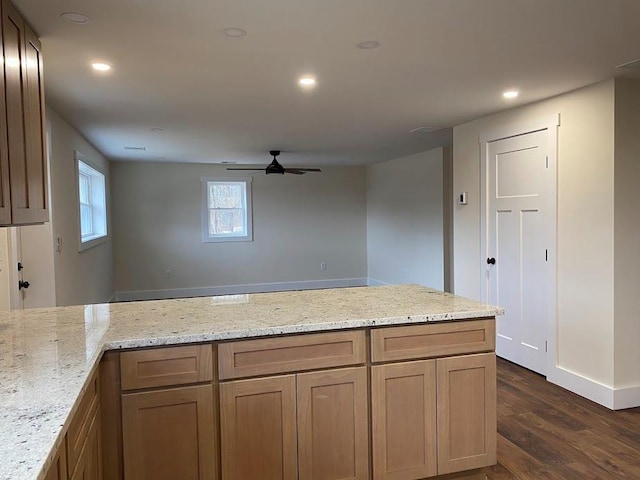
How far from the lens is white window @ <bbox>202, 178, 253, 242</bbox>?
7.98 m

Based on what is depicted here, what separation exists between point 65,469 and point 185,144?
5.00 metres

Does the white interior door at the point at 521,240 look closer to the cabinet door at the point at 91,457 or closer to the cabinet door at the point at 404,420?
the cabinet door at the point at 404,420

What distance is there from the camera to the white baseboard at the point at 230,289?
7.68 meters

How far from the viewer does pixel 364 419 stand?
2059 mm

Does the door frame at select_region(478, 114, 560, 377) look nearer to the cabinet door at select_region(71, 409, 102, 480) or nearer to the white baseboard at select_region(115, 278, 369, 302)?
the cabinet door at select_region(71, 409, 102, 480)

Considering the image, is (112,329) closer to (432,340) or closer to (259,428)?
(259,428)

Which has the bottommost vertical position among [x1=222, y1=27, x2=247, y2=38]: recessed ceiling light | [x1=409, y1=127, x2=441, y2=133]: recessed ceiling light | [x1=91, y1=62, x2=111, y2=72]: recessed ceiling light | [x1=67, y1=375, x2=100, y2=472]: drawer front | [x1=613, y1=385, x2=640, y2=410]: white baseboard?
[x1=613, y1=385, x2=640, y2=410]: white baseboard

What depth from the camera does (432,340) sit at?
213 centimetres

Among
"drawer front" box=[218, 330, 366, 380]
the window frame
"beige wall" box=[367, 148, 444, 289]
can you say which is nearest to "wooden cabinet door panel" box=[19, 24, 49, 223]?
"drawer front" box=[218, 330, 366, 380]

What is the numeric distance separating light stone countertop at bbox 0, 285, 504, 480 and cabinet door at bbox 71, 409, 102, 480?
233mm

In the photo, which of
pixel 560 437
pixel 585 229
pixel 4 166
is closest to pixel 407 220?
pixel 585 229

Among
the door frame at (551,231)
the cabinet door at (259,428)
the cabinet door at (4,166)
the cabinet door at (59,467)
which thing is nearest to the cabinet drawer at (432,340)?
the cabinet door at (259,428)

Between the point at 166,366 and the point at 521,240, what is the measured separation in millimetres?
3255

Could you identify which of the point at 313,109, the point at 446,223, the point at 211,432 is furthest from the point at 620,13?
the point at 446,223
